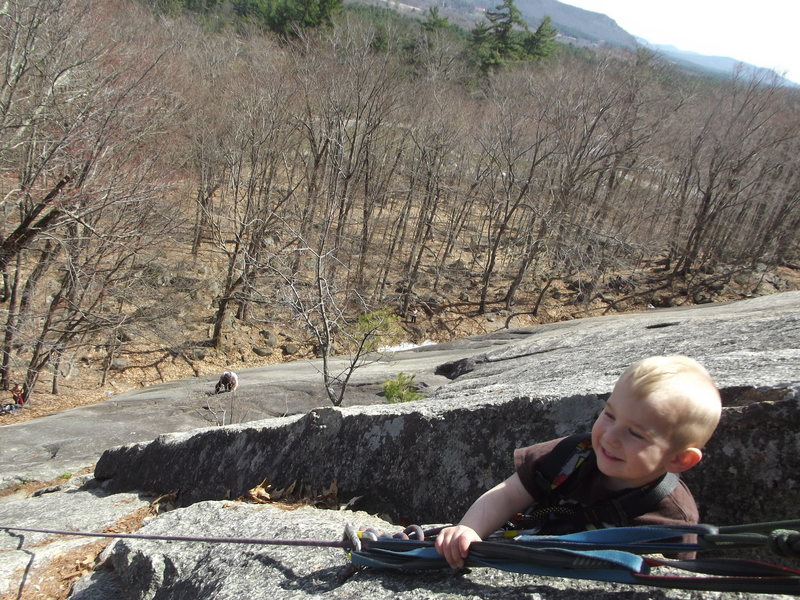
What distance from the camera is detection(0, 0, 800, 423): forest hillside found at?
12469mm

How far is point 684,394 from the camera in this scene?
153 cm

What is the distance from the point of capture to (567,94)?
23391mm

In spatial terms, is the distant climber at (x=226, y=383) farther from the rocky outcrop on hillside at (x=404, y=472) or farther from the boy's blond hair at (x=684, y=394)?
the boy's blond hair at (x=684, y=394)

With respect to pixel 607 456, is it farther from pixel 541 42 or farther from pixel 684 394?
pixel 541 42

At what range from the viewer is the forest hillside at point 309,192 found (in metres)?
12.5

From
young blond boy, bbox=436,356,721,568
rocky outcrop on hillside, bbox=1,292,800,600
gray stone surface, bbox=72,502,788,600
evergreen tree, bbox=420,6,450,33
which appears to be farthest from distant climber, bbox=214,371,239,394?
evergreen tree, bbox=420,6,450,33

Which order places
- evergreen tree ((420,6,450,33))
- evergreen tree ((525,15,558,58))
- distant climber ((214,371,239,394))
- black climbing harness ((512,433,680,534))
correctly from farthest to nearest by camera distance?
evergreen tree ((525,15,558,58))
evergreen tree ((420,6,450,33))
distant climber ((214,371,239,394))
black climbing harness ((512,433,680,534))

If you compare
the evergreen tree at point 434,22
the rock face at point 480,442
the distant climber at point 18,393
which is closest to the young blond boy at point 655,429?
the rock face at point 480,442

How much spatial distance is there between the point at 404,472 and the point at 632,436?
175 cm

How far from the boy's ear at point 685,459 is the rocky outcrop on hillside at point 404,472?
0.35 m

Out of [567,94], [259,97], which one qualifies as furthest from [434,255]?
[259,97]

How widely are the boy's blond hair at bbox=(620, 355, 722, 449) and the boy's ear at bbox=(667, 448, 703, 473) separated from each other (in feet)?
0.06

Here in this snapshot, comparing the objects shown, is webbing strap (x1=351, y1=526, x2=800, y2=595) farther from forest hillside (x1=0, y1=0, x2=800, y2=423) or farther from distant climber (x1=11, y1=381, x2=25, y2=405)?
distant climber (x1=11, y1=381, x2=25, y2=405)

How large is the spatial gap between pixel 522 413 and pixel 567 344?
4.08 m
